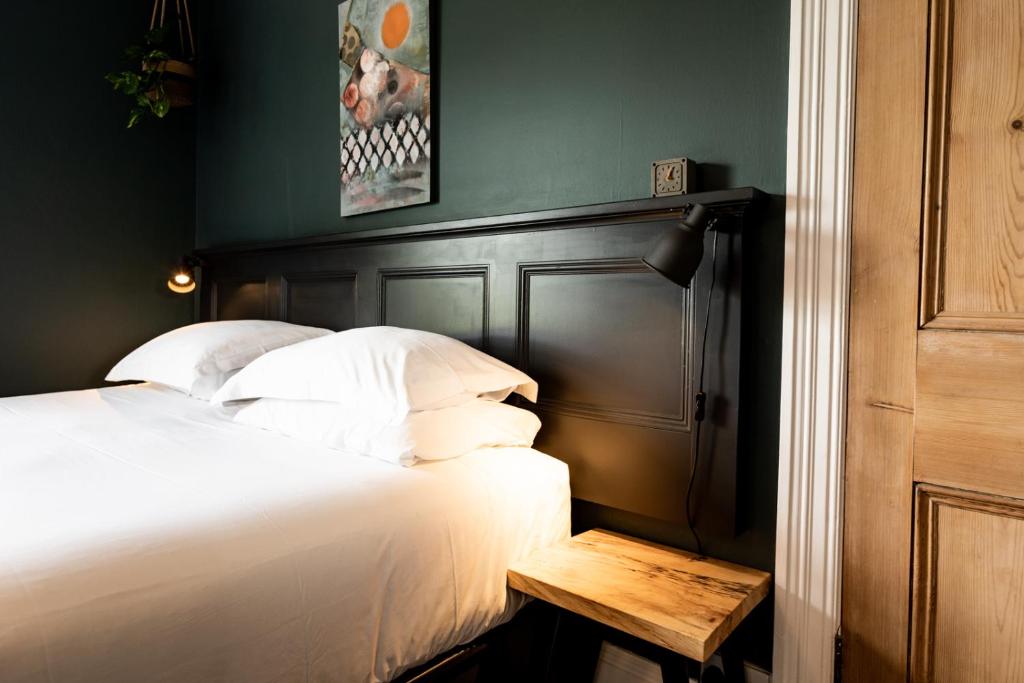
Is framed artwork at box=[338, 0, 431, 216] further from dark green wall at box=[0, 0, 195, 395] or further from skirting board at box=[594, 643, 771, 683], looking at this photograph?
skirting board at box=[594, 643, 771, 683]

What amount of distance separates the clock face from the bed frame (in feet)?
0.15

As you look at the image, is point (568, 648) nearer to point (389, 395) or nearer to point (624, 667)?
point (624, 667)

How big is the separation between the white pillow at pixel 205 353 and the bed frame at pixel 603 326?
433 millimetres

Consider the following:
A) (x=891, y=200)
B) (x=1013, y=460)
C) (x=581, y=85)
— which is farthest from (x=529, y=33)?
(x=1013, y=460)

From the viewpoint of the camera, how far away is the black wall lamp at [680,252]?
1.35 meters

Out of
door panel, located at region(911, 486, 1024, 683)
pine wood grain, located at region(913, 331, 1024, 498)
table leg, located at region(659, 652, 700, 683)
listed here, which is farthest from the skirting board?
pine wood grain, located at region(913, 331, 1024, 498)

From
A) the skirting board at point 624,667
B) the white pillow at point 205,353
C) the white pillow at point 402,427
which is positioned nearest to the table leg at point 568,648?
the skirting board at point 624,667

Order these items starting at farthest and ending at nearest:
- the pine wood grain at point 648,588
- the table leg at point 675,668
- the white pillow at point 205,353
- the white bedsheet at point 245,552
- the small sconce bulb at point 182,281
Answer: the small sconce bulb at point 182,281, the white pillow at point 205,353, the table leg at point 675,668, the pine wood grain at point 648,588, the white bedsheet at point 245,552

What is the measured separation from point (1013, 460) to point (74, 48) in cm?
361

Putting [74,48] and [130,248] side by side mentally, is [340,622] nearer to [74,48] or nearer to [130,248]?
[130,248]

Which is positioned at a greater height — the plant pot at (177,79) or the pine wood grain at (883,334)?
the plant pot at (177,79)

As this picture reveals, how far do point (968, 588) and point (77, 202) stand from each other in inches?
134

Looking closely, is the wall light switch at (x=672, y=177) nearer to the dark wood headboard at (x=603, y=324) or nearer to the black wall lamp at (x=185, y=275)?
the dark wood headboard at (x=603, y=324)

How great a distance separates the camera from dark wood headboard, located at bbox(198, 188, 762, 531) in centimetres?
147
